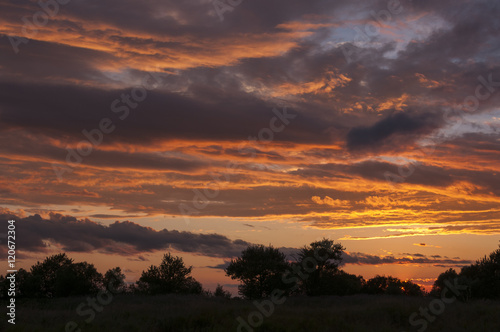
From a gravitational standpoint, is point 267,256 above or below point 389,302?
above

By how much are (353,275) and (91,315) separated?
210 ft

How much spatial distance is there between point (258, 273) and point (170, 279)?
16587mm

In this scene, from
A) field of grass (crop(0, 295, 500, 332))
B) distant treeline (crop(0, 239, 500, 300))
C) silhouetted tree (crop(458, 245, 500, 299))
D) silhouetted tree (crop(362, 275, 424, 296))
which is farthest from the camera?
silhouetted tree (crop(362, 275, 424, 296))

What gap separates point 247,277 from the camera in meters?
63.4

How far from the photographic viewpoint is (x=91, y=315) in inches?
1300

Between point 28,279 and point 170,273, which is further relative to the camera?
point 170,273

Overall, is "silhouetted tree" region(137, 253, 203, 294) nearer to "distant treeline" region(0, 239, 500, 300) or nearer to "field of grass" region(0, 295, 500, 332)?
"distant treeline" region(0, 239, 500, 300)

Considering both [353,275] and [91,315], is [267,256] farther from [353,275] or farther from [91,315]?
[91,315]

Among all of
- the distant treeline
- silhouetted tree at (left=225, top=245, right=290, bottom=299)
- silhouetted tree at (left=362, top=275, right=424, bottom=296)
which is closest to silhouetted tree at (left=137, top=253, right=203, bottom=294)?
the distant treeline

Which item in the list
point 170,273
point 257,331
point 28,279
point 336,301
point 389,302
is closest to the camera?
point 257,331

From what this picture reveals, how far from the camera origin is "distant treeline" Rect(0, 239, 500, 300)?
62469 millimetres

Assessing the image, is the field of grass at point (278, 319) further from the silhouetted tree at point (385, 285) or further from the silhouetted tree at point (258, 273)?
the silhouetted tree at point (385, 285)

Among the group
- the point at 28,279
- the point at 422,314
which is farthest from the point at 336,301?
the point at 28,279

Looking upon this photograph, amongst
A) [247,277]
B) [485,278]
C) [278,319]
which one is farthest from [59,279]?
[485,278]
